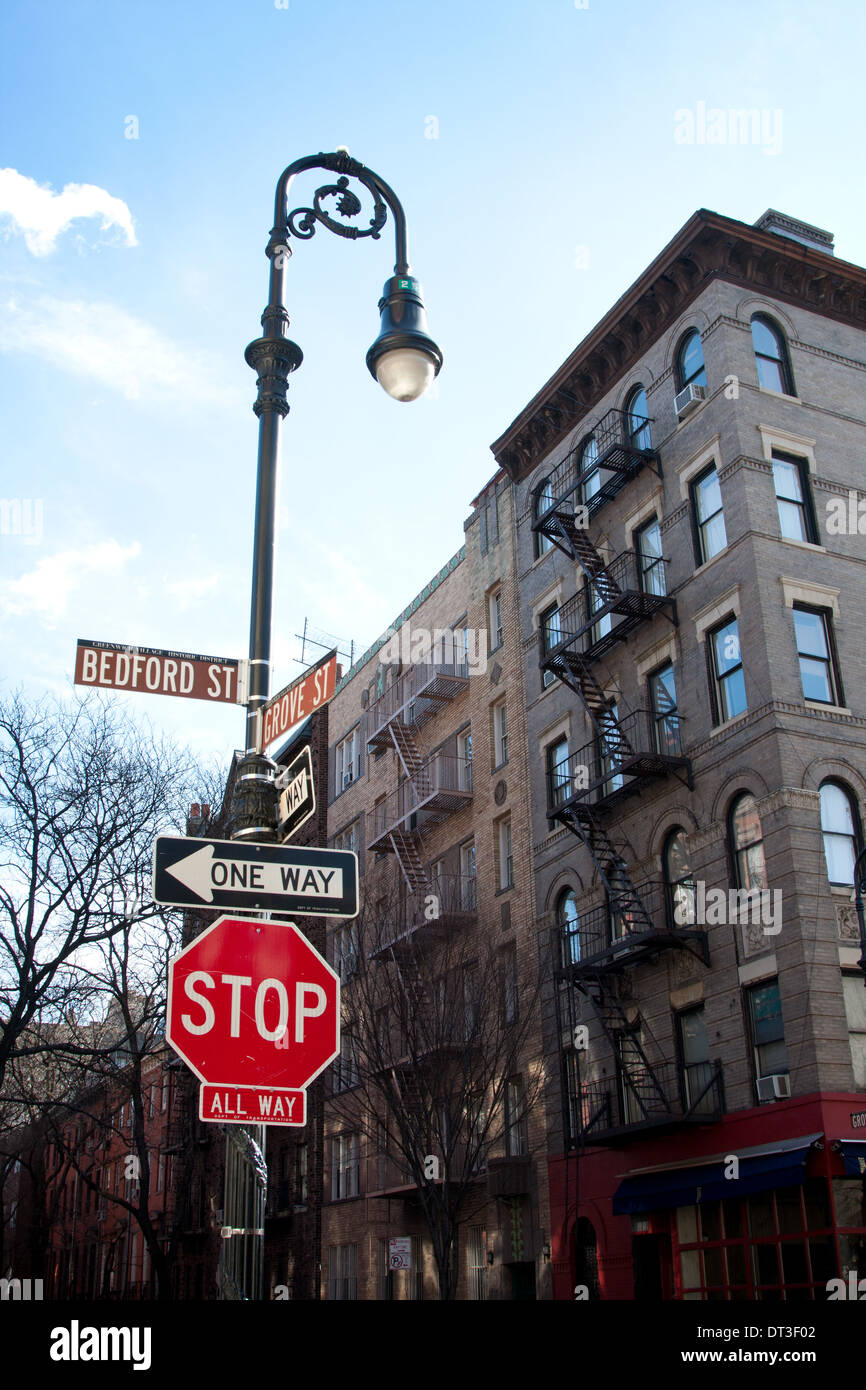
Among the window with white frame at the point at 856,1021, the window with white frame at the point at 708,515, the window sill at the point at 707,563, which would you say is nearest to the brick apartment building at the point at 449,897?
the window with white frame at the point at 856,1021

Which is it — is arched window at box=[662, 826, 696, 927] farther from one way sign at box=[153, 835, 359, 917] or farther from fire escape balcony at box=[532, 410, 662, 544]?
one way sign at box=[153, 835, 359, 917]

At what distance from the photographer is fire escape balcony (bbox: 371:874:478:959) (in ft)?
98.8

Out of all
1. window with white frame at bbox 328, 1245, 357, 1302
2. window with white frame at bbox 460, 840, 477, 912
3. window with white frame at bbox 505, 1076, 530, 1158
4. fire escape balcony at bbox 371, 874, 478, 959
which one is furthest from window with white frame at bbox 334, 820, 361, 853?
window with white frame at bbox 505, 1076, 530, 1158

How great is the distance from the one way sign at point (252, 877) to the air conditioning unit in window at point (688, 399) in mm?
20554

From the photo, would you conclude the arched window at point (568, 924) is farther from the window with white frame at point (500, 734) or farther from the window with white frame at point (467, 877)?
the window with white frame at point (500, 734)

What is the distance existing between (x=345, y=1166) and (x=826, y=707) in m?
23.5

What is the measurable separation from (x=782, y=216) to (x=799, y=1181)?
1991 cm

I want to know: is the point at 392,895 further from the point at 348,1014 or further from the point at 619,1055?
the point at 619,1055

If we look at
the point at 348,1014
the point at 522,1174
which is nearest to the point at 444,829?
the point at 348,1014

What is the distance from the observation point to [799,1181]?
61.4 feet

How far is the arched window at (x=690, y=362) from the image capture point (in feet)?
85.5

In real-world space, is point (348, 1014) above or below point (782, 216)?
below

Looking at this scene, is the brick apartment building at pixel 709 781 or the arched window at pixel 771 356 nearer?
the brick apartment building at pixel 709 781

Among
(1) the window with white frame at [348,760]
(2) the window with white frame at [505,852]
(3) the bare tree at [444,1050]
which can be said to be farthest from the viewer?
(1) the window with white frame at [348,760]
